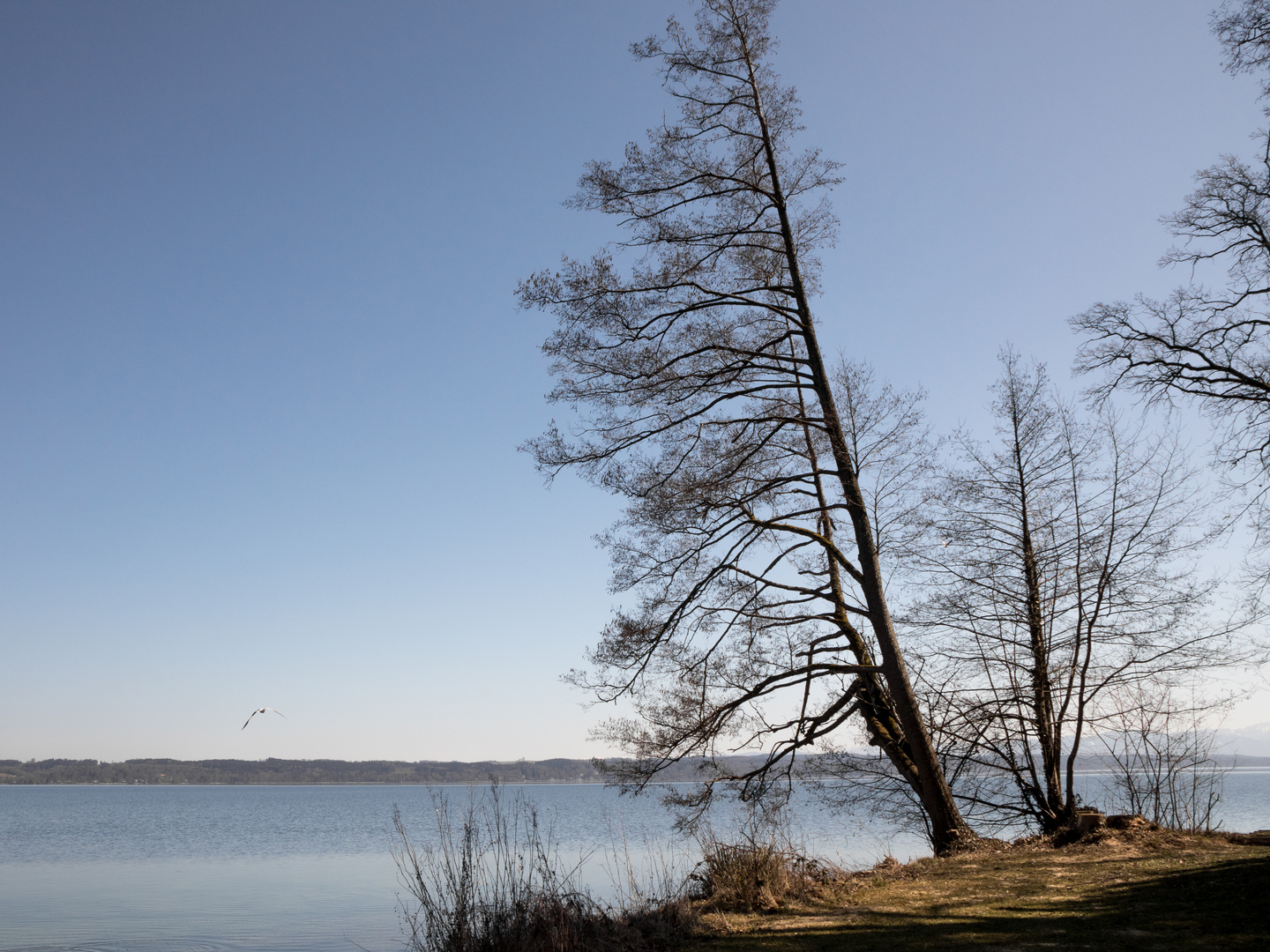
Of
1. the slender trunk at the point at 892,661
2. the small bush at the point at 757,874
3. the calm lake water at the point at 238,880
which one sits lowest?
the calm lake water at the point at 238,880

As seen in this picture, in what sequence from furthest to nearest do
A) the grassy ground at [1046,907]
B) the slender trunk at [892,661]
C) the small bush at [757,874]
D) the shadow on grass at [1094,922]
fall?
the slender trunk at [892,661] → the small bush at [757,874] → the grassy ground at [1046,907] → the shadow on grass at [1094,922]

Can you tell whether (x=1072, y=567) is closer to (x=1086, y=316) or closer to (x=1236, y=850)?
(x=1086, y=316)

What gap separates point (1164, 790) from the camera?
34.3ft

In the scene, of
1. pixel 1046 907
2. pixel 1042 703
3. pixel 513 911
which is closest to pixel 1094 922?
pixel 1046 907

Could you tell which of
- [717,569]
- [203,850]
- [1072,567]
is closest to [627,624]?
[717,569]

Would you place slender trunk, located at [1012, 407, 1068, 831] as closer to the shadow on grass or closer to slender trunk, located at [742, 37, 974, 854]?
slender trunk, located at [742, 37, 974, 854]

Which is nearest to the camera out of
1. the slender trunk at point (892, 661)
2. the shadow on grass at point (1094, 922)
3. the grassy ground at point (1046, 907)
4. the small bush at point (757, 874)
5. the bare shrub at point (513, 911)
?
the shadow on grass at point (1094, 922)

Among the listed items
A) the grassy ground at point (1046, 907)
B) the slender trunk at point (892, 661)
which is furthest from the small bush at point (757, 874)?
the slender trunk at point (892, 661)

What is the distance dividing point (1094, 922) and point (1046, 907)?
2.04ft

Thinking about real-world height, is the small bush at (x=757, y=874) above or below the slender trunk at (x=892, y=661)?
below

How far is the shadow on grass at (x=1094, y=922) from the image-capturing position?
463 cm

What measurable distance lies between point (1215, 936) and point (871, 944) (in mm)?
1924

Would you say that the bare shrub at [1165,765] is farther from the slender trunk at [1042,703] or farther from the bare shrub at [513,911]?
the bare shrub at [513,911]

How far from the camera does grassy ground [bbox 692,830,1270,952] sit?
478 centimetres
